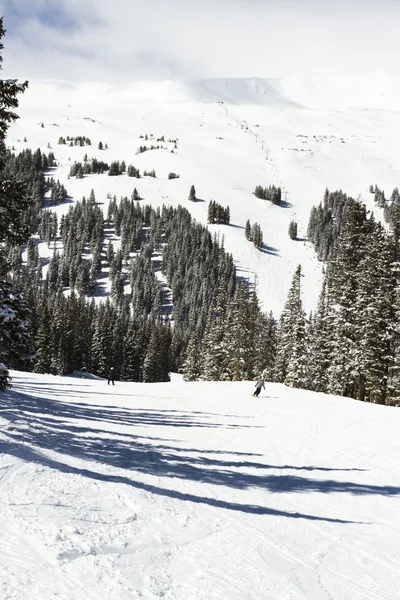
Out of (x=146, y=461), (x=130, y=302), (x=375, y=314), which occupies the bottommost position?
(x=130, y=302)

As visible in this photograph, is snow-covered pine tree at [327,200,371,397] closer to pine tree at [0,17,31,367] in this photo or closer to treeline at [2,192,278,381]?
treeline at [2,192,278,381]

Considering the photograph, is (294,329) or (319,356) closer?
(294,329)

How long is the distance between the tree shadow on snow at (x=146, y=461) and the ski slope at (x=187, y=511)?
56 mm

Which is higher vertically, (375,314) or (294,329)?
(375,314)

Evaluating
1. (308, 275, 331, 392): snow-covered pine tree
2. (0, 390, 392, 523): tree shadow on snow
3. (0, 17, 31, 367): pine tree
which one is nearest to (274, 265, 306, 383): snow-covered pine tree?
(308, 275, 331, 392): snow-covered pine tree

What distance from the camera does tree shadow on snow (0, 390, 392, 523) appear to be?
8961 millimetres

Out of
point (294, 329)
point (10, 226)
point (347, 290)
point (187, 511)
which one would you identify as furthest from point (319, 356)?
point (187, 511)

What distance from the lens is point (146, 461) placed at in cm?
1070

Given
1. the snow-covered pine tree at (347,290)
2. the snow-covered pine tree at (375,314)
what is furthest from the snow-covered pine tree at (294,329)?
the snow-covered pine tree at (375,314)

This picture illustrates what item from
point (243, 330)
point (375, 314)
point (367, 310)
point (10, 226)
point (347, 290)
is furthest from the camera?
point (243, 330)

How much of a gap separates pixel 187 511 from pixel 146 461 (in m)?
2.97

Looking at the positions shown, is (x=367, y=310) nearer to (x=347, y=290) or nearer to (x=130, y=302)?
(x=347, y=290)

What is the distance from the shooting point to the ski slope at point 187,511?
5.50 meters

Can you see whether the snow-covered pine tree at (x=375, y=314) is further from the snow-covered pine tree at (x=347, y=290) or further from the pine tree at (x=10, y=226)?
the pine tree at (x=10, y=226)
